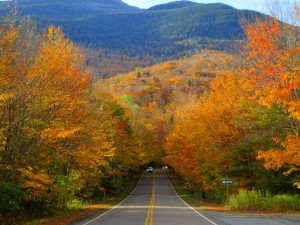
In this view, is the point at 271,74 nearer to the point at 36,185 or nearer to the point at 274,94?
the point at 274,94

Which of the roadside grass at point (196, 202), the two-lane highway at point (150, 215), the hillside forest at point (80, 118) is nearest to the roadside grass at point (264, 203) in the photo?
the roadside grass at point (196, 202)

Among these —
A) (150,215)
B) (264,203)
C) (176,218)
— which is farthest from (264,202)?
(150,215)

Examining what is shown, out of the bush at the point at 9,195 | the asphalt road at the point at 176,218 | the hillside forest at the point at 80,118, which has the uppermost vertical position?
the hillside forest at the point at 80,118

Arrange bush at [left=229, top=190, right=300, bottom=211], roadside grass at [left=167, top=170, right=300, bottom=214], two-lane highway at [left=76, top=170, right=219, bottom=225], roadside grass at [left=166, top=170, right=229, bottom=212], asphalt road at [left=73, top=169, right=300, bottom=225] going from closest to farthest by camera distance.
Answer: asphalt road at [left=73, top=169, right=300, bottom=225] < two-lane highway at [left=76, top=170, right=219, bottom=225] < roadside grass at [left=167, top=170, right=300, bottom=214] < bush at [left=229, top=190, right=300, bottom=211] < roadside grass at [left=166, top=170, right=229, bottom=212]

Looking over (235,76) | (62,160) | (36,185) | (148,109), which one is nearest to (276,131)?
(235,76)

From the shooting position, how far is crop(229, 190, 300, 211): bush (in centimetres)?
2939

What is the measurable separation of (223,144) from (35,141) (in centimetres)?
2099

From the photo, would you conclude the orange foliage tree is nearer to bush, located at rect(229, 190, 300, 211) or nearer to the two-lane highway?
the two-lane highway

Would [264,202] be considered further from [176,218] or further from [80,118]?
[80,118]

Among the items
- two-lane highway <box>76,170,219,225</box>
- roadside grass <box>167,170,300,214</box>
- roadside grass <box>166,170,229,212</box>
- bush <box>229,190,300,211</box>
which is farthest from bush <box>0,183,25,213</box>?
bush <box>229,190,300,211</box>

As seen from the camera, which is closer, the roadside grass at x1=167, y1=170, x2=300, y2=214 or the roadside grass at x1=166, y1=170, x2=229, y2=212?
the roadside grass at x1=167, y1=170, x2=300, y2=214

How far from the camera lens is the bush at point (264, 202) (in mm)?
29391

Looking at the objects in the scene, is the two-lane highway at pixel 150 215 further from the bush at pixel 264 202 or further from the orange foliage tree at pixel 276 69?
the orange foliage tree at pixel 276 69

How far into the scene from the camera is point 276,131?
87.6 feet
